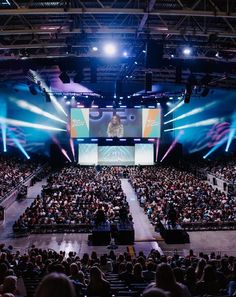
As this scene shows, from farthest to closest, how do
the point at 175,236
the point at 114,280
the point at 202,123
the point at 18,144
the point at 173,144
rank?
the point at 173,144, the point at 202,123, the point at 18,144, the point at 175,236, the point at 114,280

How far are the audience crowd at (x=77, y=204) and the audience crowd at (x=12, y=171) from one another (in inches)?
90.2

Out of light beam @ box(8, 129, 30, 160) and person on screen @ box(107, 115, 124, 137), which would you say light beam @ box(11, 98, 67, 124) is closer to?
light beam @ box(8, 129, 30, 160)

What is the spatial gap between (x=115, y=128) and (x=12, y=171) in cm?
1107

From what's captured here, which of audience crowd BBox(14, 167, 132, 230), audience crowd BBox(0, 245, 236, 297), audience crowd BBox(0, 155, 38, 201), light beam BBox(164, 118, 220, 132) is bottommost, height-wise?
audience crowd BBox(0, 245, 236, 297)

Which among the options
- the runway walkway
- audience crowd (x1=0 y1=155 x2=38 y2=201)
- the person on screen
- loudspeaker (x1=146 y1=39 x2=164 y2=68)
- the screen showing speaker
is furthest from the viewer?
the screen showing speaker

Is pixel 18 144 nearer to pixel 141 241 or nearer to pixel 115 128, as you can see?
pixel 115 128

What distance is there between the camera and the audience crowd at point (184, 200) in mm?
18688

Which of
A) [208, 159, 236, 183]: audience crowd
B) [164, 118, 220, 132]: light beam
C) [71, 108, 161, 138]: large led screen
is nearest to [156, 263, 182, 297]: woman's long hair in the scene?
[208, 159, 236, 183]: audience crowd

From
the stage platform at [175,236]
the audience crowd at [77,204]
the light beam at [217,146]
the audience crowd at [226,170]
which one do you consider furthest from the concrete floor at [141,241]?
the light beam at [217,146]

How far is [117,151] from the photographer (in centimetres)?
3903

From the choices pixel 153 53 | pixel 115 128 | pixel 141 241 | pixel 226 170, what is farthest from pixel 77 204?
pixel 115 128

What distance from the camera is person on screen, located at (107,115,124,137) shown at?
38.0 m

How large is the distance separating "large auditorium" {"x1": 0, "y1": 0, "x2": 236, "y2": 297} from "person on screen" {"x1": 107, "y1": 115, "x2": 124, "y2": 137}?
94mm

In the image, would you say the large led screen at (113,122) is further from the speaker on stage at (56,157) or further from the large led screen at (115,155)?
the speaker on stage at (56,157)
